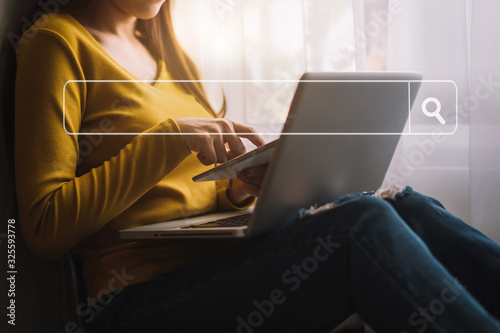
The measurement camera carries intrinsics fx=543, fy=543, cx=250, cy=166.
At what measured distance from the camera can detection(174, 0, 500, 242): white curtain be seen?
1.34 meters

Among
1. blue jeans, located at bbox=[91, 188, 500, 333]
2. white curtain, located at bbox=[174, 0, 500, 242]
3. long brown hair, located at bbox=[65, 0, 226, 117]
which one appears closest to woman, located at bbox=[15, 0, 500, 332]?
blue jeans, located at bbox=[91, 188, 500, 333]

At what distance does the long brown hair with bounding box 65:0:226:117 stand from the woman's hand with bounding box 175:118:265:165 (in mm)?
278

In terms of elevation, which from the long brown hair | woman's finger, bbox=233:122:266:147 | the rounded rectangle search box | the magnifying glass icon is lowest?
the magnifying glass icon

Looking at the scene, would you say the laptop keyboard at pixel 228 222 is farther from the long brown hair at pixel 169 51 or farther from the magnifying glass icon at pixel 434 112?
the magnifying glass icon at pixel 434 112

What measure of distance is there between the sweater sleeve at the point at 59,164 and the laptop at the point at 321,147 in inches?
2.5

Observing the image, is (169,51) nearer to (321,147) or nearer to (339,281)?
(321,147)

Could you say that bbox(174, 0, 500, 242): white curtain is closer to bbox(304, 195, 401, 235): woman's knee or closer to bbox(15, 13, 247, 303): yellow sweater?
bbox(15, 13, 247, 303): yellow sweater

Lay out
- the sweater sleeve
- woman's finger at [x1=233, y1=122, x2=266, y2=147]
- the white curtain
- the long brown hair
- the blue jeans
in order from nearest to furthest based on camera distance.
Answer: the blue jeans, the sweater sleeve, woman's finger at [x1=233, y1=122, x2=266, y2=147], the long brown hair, the white curtain

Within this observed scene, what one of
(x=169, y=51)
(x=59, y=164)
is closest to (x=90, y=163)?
(x=59, y=164)

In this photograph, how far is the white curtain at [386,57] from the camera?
52.9 inches

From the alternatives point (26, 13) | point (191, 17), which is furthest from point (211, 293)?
point (191, 17)

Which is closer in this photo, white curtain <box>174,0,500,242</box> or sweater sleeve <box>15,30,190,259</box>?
sweater sleeve <box>15,30,190,259</box>

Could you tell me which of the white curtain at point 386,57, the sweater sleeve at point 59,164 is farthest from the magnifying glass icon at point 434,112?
the sweater sleeve at point 59,164

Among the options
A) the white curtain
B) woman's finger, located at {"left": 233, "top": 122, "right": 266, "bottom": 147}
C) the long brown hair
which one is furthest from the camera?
the white curtain
